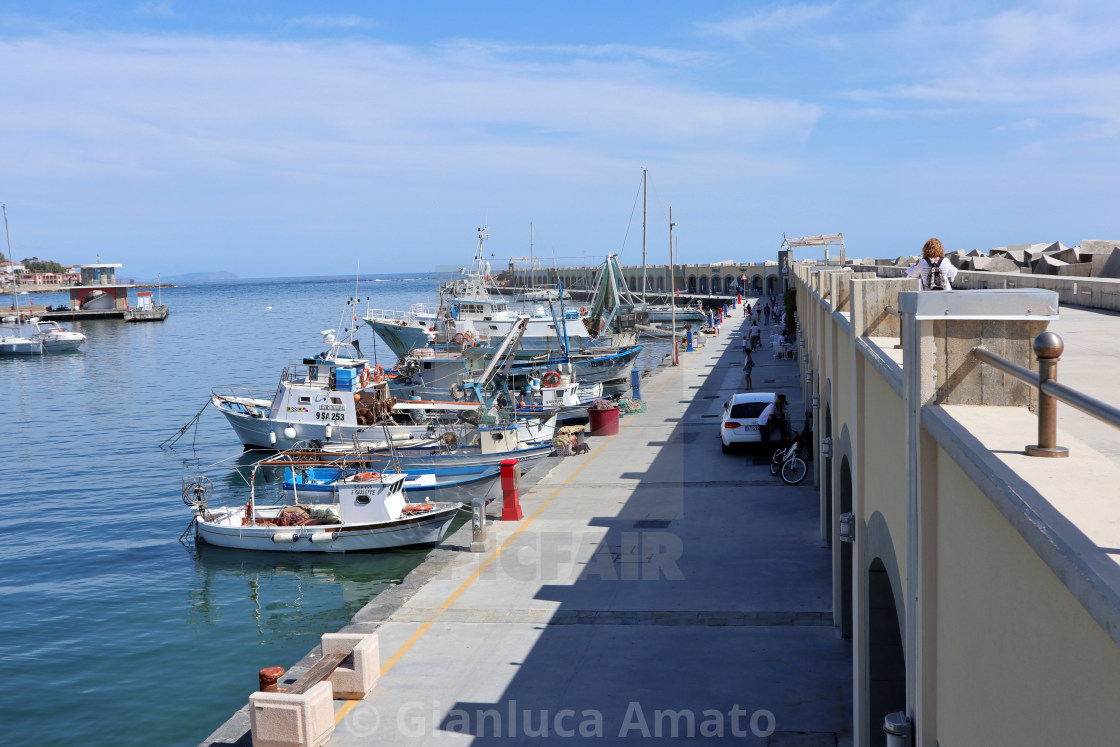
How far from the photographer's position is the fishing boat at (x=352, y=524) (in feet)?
71.5

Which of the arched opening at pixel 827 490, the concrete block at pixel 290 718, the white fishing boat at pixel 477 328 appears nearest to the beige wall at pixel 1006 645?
the concrete block at pixel 290 718

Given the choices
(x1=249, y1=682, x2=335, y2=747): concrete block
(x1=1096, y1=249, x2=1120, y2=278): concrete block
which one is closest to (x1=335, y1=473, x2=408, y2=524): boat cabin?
(x1=249, y1=682, x2=335, y2=747): concrete block

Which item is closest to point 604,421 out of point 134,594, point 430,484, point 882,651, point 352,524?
point 430,484

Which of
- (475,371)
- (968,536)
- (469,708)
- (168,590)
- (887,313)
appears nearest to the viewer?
(968,536)

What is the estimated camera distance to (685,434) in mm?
29156

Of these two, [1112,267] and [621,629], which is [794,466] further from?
[621,629]

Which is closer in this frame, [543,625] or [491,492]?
[543,625]

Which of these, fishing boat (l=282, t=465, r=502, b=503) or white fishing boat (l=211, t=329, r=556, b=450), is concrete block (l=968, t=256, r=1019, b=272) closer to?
white fishing boat (l=211, t=329, r=556, b=450)

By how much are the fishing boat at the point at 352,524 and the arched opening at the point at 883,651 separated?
14.5 meters

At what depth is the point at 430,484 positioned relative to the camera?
2497 cm

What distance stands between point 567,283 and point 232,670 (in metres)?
143

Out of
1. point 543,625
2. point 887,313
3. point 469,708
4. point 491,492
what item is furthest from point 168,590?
point 887,313

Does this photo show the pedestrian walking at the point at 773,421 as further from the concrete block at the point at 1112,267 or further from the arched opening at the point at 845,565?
the arched opening at the point at 845,565

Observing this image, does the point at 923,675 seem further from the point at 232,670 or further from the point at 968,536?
the point at 232,670
